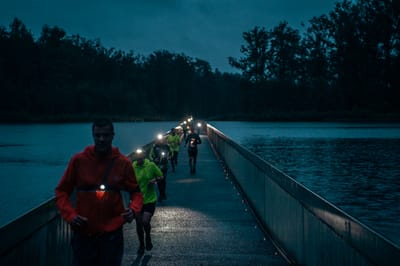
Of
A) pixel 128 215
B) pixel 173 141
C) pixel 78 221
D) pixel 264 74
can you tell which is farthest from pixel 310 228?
pixel 264 74

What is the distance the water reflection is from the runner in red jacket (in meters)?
13.8

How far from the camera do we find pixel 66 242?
727cm

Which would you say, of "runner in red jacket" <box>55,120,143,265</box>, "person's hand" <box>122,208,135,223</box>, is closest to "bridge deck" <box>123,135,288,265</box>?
"runner in red jacket" <box>55,120,143,265</box>

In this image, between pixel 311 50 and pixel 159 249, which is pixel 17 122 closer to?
pixel 311 50

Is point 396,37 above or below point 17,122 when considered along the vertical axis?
above

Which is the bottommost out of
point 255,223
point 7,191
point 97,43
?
point 7,191

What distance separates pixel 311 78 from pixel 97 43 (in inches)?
2923

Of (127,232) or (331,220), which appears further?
(127,232)

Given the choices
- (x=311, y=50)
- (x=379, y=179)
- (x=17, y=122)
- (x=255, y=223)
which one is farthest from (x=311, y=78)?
(x=255, y=223)

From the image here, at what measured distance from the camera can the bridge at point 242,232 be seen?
527 centimetres

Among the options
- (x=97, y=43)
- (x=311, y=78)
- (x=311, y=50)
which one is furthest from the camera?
(x=97, y=43)

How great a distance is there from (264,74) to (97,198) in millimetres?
140943

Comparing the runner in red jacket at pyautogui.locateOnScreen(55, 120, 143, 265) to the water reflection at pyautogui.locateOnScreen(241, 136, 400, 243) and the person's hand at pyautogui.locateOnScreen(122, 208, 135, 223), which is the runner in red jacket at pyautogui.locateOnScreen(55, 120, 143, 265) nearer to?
the person's hand at pyautogui.locateOnScreen(122, 208, 135, 223)

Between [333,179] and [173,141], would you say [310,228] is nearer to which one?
[173,141]
